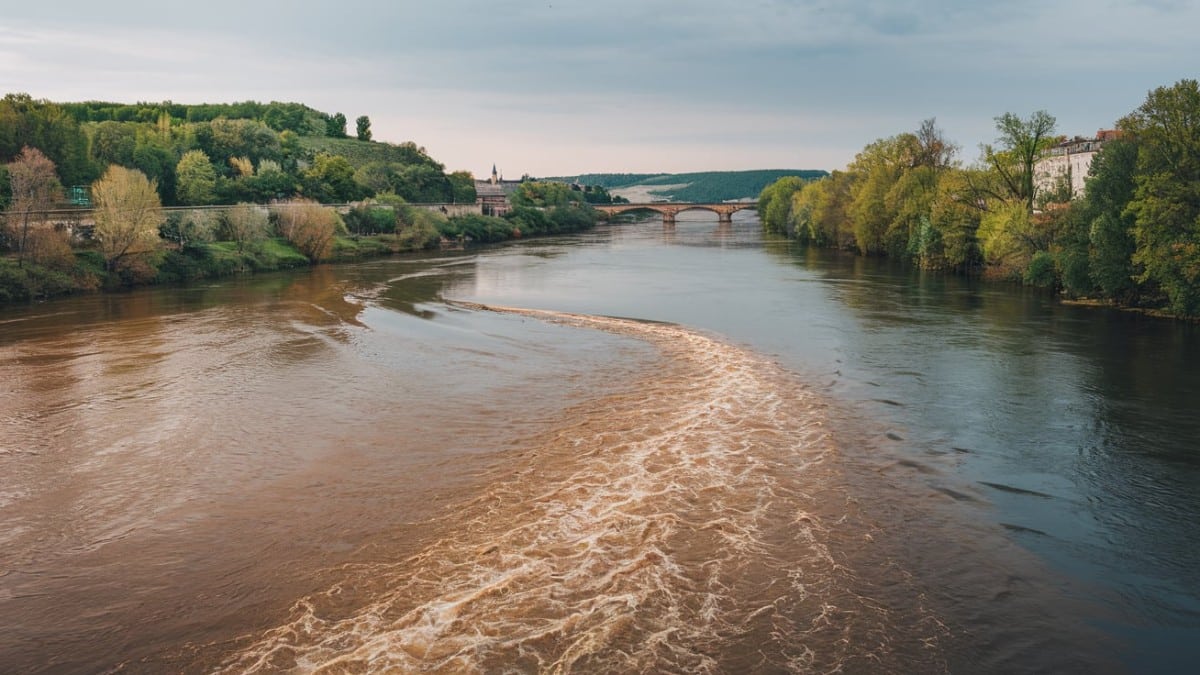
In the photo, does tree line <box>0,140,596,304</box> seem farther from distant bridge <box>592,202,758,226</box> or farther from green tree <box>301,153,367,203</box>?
distant bridge <box>592,202,758,226</box>

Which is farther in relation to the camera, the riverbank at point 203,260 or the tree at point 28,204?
the tree at point 28,204

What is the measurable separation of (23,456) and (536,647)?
486 inches

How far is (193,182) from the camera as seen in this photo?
78.6 m

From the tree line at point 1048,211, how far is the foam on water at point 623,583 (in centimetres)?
2024

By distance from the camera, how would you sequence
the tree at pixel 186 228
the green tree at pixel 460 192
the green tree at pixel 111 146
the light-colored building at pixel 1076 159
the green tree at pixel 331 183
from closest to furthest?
the tree at pixel 186 228, the light-colored building at pixel 1076 159, the green tree at pixel 111 146, the green tree at pixel 331 183, the green tree at pixel 460 192

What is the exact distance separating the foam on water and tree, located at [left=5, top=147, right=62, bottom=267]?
1494 inches

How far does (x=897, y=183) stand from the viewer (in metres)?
56.8

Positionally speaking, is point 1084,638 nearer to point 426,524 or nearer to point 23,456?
point 426,524

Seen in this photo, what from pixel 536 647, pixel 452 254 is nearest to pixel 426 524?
pixel 536 647

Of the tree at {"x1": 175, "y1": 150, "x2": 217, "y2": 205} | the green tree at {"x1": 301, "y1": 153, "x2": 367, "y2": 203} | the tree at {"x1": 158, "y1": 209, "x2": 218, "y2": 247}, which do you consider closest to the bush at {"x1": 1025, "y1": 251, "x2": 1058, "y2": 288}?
the tree at {"x1": 158, "y1": 209, "x2": 218, "y2": 247}

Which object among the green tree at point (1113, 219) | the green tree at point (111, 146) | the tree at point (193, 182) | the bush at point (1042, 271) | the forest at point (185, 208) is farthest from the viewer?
the green tree at point (111, 146)

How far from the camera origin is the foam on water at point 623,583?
8.80 m

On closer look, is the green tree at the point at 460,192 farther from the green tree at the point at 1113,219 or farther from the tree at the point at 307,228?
the green tree at the point at 1113,219

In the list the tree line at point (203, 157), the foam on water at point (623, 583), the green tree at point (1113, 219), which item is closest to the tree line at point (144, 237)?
the tree line at point (203, 157)
